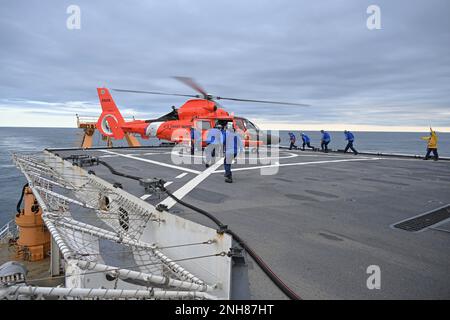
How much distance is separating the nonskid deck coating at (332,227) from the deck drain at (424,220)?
0.17 m

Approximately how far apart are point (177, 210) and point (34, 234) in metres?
8.77

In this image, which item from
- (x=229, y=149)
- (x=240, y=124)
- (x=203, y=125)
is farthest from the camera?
(x=240, y=124)

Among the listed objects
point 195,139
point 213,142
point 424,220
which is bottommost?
point 424,220

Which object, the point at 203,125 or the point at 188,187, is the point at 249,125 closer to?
the point at 203,125

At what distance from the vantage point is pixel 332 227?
5.09 metres

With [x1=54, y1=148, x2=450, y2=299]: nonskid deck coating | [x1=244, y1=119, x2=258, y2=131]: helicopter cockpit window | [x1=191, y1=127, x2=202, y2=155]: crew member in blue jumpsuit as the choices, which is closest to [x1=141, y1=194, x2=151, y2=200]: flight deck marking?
[x1=54, y1=148, x2=450, y2=299]: nonskid deck coating

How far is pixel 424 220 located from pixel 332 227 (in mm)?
2074

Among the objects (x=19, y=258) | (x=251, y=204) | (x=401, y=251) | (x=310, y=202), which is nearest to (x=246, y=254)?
(x=401, y=251)

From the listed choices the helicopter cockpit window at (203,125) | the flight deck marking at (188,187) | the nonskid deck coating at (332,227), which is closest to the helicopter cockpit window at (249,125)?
the helicopter cockpit window at (203,125)

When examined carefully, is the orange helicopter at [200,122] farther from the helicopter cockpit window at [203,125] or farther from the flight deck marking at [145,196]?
the flight deck marking at [145,196]

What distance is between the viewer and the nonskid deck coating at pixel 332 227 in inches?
129

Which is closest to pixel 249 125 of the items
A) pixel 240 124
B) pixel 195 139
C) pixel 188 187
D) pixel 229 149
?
pixel 240 124

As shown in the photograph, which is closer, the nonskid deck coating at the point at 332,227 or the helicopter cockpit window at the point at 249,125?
the nonskid deck coating at the point at 332,227
